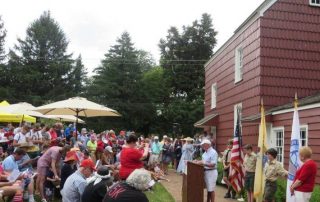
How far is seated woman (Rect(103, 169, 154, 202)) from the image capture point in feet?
17.3

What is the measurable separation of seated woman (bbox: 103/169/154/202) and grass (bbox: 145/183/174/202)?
8080 mm

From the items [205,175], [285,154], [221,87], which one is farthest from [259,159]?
[221,87]

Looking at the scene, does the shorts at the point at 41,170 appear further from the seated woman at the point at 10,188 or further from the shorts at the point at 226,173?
the shorts at the point at 226,173

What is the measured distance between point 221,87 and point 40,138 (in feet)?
36.0

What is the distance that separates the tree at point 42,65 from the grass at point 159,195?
36978mm

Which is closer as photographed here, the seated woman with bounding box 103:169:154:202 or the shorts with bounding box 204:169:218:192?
the seated woman with bounding box 103:169:154:202

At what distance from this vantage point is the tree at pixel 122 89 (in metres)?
51.0

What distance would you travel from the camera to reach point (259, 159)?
38.3 feet

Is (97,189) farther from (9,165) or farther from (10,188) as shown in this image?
(9,165)

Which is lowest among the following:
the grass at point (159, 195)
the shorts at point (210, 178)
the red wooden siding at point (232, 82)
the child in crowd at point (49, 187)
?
the grass at point (159, 195)

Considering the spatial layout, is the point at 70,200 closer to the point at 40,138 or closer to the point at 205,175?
the point at 205,175

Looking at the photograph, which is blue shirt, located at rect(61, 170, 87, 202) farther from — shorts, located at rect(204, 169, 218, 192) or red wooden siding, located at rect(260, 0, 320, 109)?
red wooden siding, located at rect(260, 0, 320, 109)

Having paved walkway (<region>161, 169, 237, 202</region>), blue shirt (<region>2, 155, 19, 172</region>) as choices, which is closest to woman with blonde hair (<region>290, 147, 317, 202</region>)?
paved walkway (<region>161, 169, 237, 202</region>)

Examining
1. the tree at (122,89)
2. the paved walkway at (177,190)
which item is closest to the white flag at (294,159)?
the paved walkway at (177,190)
